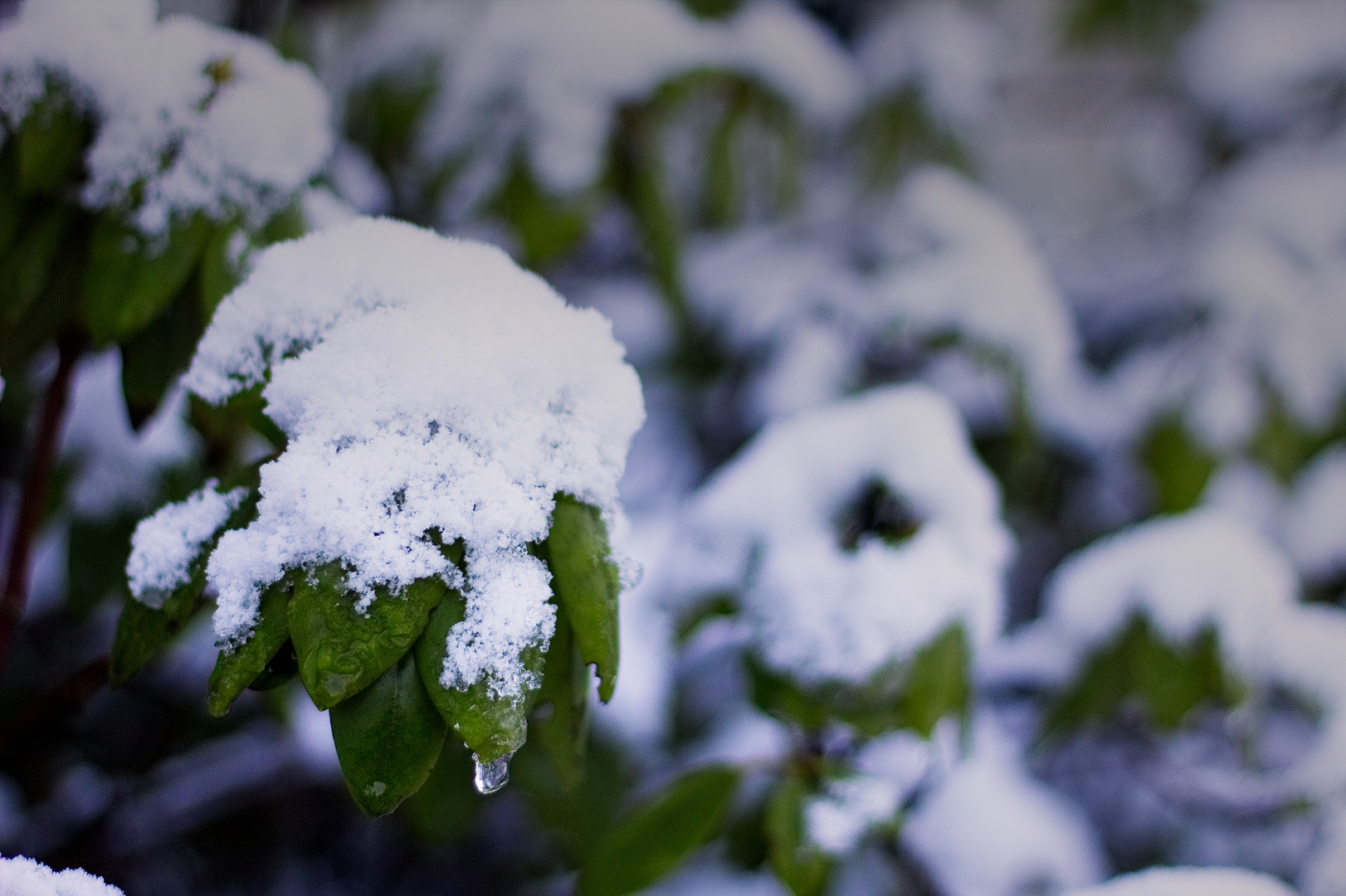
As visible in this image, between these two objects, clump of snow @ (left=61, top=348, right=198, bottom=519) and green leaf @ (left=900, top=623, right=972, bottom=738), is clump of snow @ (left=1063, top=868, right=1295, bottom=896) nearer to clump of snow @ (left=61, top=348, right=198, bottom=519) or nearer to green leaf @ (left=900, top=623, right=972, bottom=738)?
green leaf @ (left=900, top=623, right=972, bottom=738)

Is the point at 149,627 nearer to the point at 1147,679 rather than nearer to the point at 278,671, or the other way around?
the point at 278,671

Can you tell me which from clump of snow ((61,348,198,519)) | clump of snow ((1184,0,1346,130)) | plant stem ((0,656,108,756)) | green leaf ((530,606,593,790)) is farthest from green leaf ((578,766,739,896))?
clump of snow ((1184,0,1346,130))

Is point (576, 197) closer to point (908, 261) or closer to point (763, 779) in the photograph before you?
point (908, 261)

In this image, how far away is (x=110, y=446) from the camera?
2.26 feet

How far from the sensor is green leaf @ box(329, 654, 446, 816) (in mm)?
306

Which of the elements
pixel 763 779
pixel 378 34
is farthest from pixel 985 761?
pixel 378 34

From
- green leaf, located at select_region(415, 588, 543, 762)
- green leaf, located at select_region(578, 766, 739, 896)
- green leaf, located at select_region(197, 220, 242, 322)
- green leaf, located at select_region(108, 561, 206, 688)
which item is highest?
green leaf, located at select_region(197, 220, 242, 322)

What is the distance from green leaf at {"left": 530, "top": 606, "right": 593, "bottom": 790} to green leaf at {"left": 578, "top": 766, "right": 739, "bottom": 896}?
196 millimetres

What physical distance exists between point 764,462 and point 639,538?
410 millimetres

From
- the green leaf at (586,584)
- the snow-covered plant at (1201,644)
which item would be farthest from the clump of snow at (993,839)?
the green leaf at (586,584)

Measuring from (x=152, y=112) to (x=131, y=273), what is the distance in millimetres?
83

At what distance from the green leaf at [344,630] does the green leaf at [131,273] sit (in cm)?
20

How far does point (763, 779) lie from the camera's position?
0.82 metres

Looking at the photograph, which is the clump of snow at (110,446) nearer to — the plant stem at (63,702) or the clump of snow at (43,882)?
the plant stem at (63,702)
